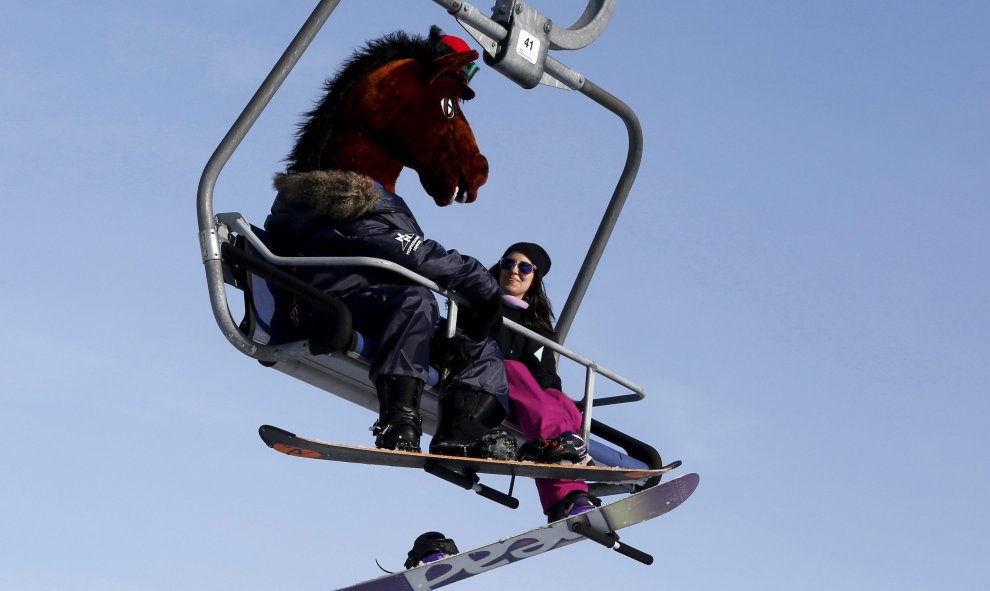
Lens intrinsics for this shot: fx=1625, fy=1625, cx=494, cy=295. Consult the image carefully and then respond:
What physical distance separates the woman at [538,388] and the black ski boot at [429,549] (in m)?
0.54

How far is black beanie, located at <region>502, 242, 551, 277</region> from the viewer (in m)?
8.52

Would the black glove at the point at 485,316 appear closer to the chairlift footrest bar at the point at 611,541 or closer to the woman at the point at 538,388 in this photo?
the woman at the point at 538,388

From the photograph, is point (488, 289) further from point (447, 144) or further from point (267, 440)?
point (267, 440)

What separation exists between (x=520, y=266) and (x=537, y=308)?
0.85ft

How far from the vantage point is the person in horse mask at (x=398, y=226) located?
7.06 metres

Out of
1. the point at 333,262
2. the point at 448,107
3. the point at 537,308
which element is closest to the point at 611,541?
the point at 537,308

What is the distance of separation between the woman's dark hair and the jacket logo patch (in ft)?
4.47

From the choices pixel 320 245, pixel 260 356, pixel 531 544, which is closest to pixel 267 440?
pixel 260 356

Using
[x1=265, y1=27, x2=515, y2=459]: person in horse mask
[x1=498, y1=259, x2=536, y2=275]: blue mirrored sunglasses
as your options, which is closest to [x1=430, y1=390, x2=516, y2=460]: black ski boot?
[x1=265, y1=27, x2=515, y2=459]: person in horse mask

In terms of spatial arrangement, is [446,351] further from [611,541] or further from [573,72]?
[573,72]

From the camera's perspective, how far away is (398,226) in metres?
7.17

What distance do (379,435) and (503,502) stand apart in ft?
2.70

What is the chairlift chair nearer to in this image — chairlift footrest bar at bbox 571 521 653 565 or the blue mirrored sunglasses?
chairlift footrest bar at bbox 571 521 653 565

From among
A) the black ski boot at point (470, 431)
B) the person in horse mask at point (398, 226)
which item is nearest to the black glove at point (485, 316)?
the person in horse mask at point (398, 226)
